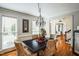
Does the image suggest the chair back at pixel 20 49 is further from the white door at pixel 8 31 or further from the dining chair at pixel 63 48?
the dining chair at pixel 63 48

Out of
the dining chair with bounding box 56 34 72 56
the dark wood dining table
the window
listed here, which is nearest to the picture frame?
the window

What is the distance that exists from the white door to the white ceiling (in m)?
0.26

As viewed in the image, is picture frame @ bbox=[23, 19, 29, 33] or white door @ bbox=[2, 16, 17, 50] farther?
picture frame @ bbox=[23, 19, 29, 33]

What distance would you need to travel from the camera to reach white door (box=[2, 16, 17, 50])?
199 cm

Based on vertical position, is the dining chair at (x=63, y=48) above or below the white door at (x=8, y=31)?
below

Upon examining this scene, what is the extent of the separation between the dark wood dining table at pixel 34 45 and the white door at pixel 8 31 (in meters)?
0.29

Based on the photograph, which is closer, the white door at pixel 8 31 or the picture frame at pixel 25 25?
the white door at pixel 8 31

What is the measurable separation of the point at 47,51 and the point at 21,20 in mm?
868

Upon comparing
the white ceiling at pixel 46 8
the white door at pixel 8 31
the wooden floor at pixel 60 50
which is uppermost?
the white ceiling at pixel 46 8

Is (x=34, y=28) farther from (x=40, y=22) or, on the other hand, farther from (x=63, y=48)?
(x=63, y=48)

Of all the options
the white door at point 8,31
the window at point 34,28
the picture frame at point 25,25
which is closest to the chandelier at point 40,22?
the window at point 34,28

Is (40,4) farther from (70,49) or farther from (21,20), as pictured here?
(70,49)

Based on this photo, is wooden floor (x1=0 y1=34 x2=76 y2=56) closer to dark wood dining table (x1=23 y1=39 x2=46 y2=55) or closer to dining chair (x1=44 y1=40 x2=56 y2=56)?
dining chair (x1=44 y1=40 x2=56 y2=56)

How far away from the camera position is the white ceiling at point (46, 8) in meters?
2.01
